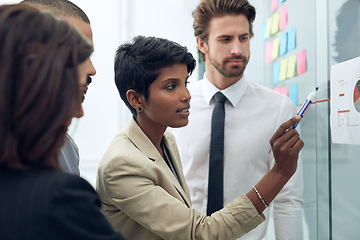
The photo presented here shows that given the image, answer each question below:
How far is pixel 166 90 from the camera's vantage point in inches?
40.1

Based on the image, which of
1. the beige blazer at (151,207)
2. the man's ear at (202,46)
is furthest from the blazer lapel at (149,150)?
the man's ear at (202,46)

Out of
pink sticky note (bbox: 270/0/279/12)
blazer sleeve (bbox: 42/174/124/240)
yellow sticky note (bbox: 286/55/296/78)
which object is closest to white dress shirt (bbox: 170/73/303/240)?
yellow sticky note (bbox: 286/55/296/78)

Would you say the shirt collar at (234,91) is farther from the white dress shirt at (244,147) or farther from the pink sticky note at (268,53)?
the pink sticky note at (268,53)

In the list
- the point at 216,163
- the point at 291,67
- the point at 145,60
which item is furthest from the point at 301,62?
the point at 145,60

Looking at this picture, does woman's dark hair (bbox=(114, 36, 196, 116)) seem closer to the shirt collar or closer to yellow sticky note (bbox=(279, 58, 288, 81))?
the shirt collar

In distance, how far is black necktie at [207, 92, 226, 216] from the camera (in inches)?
49.4

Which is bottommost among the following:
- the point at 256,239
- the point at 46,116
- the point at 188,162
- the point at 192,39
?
the point at 256,239

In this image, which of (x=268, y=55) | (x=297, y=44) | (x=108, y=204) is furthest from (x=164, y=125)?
(x=268, y=55)

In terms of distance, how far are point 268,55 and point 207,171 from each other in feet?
2.01

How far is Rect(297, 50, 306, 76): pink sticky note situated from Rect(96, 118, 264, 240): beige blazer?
24.9 inches

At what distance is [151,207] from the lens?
0.84m

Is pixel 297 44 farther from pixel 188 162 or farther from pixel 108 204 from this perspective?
pixel 108 204

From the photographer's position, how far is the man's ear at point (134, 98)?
1.03 m

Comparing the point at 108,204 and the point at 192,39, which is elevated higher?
the point at 192,39
